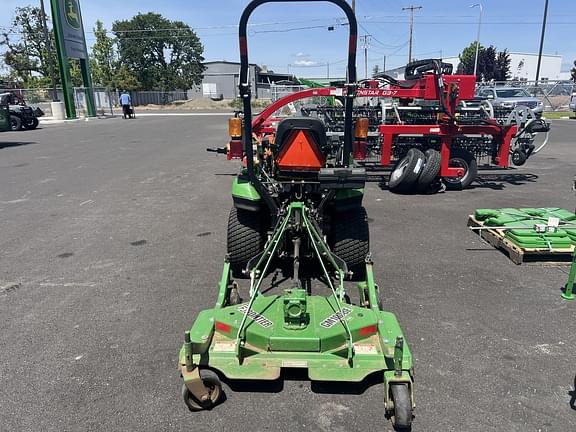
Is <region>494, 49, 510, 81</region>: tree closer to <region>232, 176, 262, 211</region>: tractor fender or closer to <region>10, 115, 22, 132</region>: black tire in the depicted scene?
<region>10, 115, 22, 132</region>: black tire

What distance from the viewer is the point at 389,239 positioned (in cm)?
597

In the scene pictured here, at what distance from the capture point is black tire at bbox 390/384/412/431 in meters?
2.52

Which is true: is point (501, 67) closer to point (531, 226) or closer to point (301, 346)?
point (531, 226)

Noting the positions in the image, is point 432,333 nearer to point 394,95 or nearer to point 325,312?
point 325,312

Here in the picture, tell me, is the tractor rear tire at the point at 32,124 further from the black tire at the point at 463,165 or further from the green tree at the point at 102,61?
the green tree at the point at 102,61

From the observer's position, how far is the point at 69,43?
27.0 meters

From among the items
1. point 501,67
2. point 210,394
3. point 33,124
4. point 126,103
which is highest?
point 501,67

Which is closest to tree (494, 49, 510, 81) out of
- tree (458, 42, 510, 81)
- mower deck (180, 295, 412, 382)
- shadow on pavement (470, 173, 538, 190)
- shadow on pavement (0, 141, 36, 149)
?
tree (458, 42, 510, 81)

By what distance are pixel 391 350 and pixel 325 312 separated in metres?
0.54

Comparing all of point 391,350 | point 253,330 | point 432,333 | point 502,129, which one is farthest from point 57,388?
point 502,129

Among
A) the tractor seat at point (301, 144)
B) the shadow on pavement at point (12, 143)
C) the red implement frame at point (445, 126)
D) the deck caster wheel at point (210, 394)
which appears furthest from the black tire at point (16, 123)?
the deck caster wheel at point (210, 394)

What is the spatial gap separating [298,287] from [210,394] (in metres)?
0.98

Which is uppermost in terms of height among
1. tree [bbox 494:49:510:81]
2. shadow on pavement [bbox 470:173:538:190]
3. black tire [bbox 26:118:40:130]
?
tree [bbox 494:49:510:81]

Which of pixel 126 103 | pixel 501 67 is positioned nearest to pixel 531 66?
pixel 501 67
